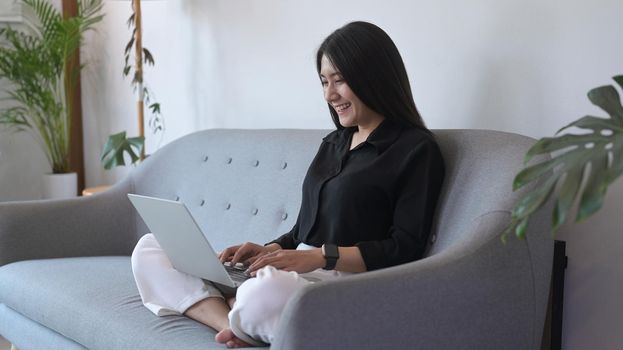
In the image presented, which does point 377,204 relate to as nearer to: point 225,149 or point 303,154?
point 303,154

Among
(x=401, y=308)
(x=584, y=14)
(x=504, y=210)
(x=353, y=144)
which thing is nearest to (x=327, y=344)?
(x=401, y=308)

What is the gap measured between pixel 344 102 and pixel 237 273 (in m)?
0.56

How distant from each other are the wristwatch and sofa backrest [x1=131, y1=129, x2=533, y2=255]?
0.86 feet

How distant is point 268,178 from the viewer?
9.00 feet

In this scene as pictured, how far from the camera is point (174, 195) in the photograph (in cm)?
312

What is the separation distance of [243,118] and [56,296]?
1315mm

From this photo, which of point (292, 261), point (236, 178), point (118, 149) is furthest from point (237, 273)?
point (118, 149)

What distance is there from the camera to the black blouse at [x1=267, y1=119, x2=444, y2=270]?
1991 mm

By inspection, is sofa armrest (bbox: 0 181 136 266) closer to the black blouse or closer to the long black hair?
the black blouse

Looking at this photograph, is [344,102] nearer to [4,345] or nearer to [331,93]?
[331,93]

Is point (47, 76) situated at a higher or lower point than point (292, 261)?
higher

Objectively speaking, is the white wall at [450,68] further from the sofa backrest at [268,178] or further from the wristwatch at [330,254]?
the wristwatch at [330,254]

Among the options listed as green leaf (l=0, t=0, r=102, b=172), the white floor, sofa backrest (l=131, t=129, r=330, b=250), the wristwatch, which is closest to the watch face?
the wristwatch

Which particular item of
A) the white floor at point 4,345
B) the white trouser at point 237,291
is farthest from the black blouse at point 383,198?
the white floor at point 4,345
